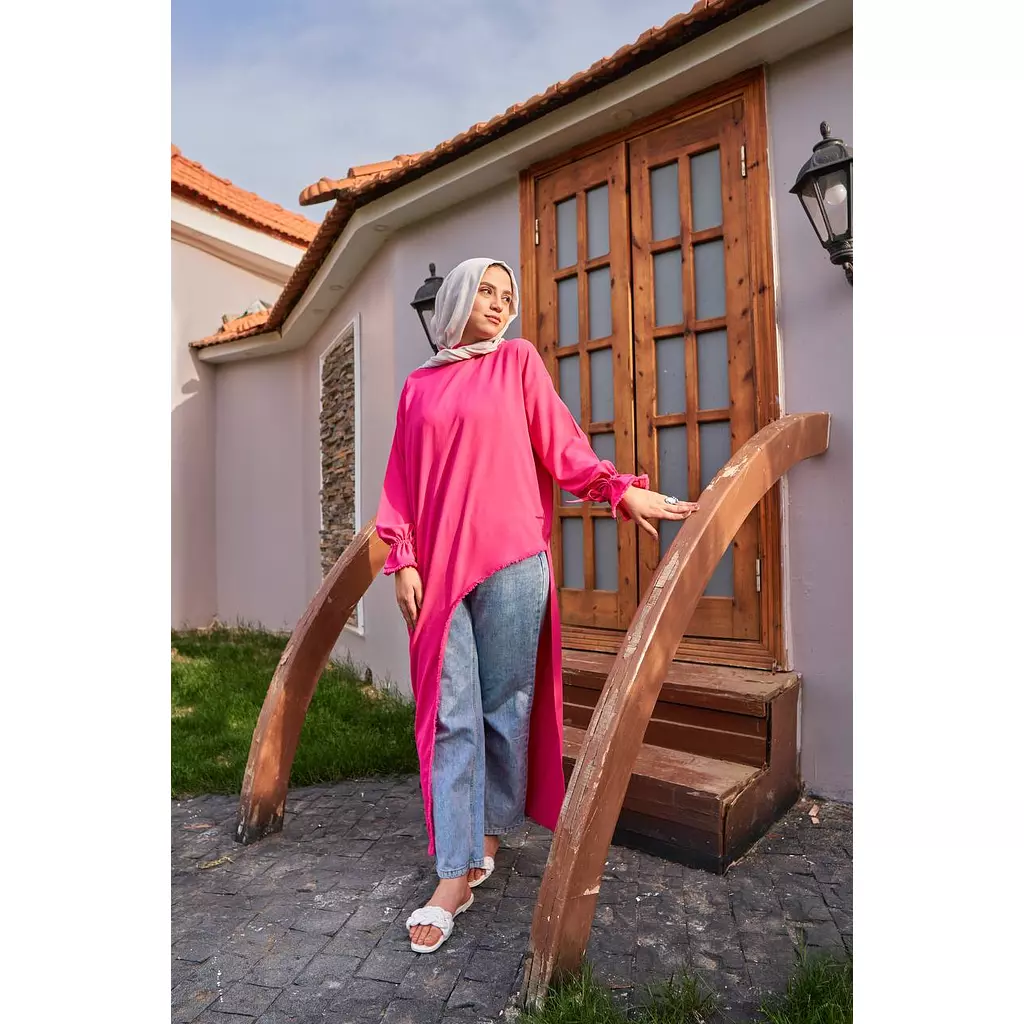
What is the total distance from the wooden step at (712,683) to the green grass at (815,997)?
0.99 meters

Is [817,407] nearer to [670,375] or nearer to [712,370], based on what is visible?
[712,370]

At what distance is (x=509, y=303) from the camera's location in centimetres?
237

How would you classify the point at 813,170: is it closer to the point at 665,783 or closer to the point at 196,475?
→ the point at 665,783

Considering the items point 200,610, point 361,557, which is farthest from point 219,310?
point 361,557

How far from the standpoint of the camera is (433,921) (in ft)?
6.97

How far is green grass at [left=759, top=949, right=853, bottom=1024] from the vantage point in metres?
1.69

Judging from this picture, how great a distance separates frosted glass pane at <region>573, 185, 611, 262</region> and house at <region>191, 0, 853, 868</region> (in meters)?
0.01

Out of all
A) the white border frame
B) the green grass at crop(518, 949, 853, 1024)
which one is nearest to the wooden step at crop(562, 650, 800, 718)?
the green grass at crop(518, 949, 853, 1024)

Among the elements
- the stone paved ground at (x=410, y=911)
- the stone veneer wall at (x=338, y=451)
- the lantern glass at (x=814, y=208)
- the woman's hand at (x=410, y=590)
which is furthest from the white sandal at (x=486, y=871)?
the stone veneer wall at (x=338, y=451)

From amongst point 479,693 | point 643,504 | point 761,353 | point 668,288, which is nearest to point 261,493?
point 668,288

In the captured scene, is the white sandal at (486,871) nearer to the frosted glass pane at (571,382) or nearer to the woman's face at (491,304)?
the woman's face at (491,304)

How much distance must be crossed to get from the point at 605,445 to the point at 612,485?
177 cm
